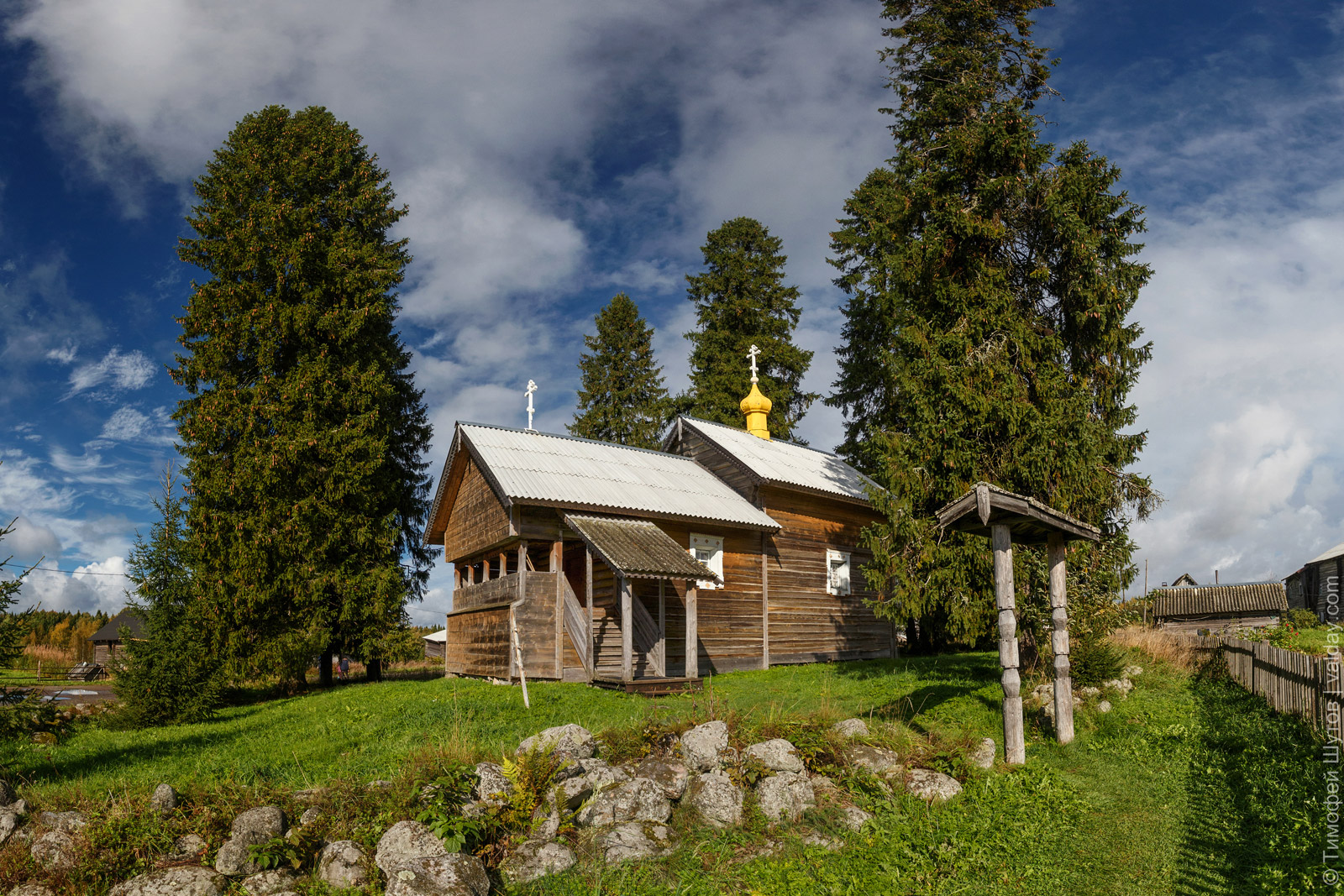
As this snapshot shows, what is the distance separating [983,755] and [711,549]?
11362 millimetres

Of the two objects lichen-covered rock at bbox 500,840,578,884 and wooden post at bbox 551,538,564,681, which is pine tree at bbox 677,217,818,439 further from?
lichen-covered rock at bbox 500,840,578,884

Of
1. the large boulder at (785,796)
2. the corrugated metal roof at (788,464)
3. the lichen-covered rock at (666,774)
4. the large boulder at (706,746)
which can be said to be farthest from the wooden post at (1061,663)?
the corrugated metal roof at (788,464)

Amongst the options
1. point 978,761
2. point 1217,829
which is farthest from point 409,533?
point 1217,829

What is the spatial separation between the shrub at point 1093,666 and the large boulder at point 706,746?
252 inches

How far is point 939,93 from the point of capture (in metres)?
16.4

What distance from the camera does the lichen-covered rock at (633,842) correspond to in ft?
21.6

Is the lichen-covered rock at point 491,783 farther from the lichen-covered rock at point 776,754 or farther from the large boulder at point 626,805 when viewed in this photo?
the lichen-covered rock at point 776,754

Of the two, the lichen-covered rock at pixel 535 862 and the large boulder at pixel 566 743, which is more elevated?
the large boulder at pixel 566 743

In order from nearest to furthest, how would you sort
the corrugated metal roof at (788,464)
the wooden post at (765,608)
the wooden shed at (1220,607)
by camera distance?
the wooden post at (765,608) < the corrugated metal roof at (788,464) < the wooden shed at (1220,607)

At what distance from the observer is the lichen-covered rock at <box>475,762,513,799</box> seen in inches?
286

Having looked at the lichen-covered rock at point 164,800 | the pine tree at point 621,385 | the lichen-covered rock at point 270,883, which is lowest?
the lichen-covered rock at point 270,883

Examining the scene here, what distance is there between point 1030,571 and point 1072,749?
194 inches

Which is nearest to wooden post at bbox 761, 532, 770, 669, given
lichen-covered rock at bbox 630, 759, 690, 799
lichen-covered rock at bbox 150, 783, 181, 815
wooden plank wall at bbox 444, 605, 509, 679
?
wooden plank wall at bbox 444, 605, 509, 679

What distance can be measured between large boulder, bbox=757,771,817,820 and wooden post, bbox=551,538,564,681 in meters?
10.1
